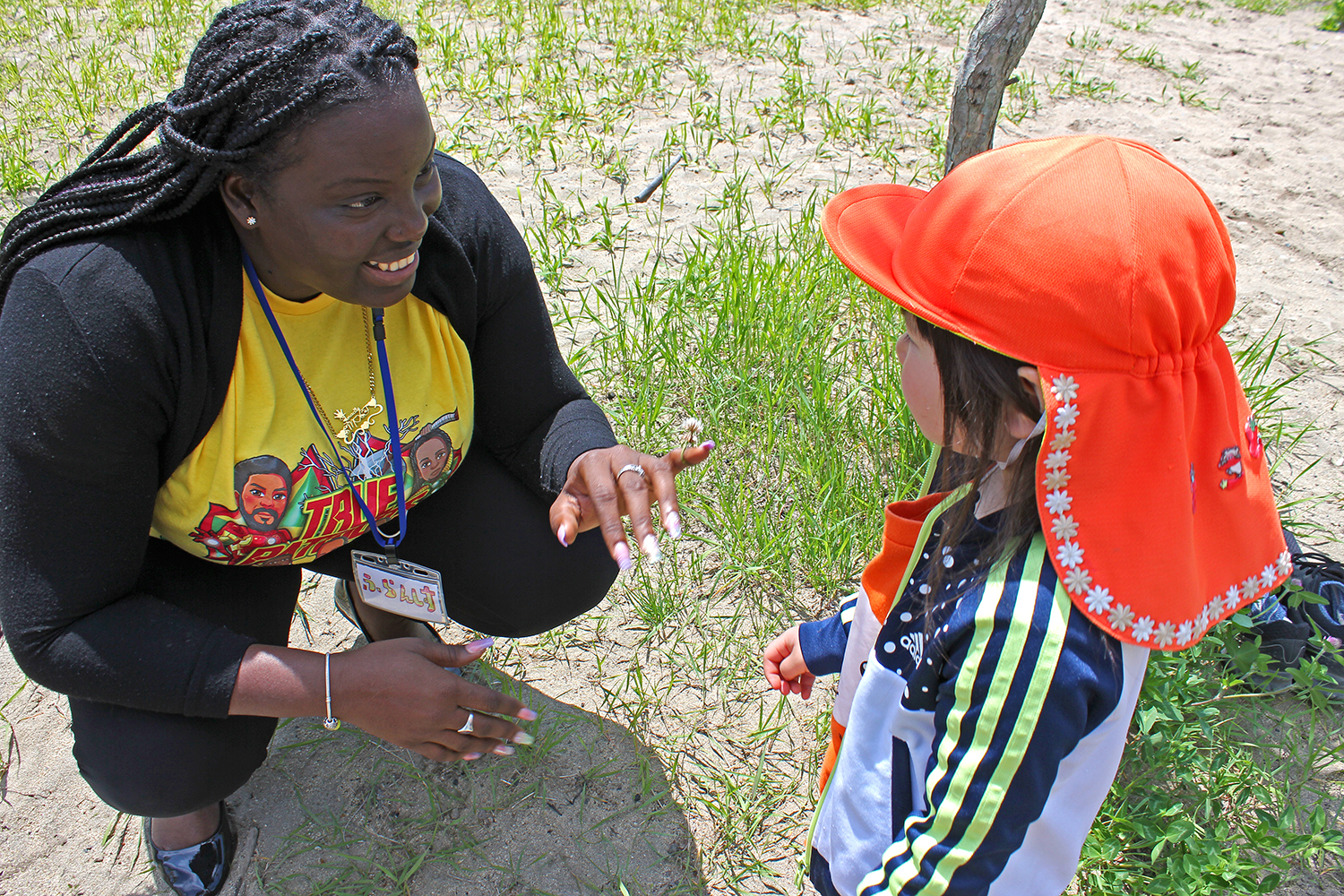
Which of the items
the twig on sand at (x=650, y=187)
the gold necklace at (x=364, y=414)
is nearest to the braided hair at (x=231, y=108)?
the gold necklace at (x=364, y=414)

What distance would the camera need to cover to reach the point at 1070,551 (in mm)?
1025

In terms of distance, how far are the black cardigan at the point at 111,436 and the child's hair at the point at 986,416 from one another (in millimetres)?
981

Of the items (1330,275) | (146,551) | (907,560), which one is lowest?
(1330,275)

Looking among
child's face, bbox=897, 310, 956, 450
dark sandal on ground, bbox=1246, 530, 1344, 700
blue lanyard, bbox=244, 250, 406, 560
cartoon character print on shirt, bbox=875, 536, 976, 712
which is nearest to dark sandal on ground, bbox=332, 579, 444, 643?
blue lanyard, bbox=244, 250, 406, 560

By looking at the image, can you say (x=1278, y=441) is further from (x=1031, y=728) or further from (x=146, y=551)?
(x=146, y=551)

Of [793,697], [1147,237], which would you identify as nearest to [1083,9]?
[793,697]

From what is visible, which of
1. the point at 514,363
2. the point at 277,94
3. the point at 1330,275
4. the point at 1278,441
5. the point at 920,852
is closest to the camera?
the point at 920,852

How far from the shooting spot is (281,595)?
1896 millimetres

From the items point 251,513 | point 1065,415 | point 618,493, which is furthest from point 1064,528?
point 251,513

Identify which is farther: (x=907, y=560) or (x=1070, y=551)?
(x=907, y=560)

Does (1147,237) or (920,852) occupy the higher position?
(1147,237)

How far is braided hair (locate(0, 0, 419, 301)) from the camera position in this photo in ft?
4.27

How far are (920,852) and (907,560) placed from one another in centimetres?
41

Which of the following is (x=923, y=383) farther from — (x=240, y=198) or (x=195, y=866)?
(x=195, y=866)
